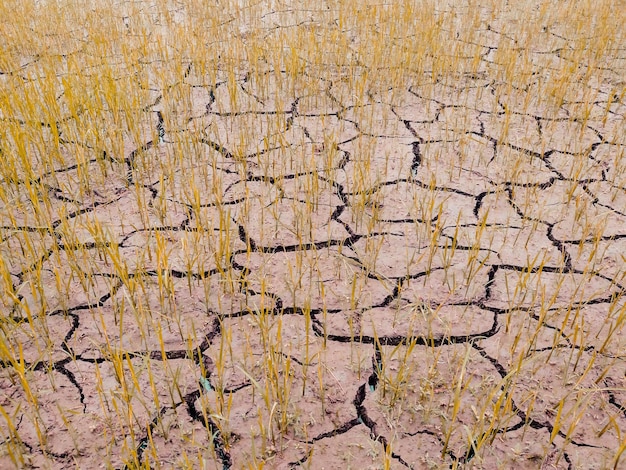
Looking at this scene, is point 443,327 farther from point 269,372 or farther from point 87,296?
point 87,296

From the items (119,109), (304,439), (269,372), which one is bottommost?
(304,439)

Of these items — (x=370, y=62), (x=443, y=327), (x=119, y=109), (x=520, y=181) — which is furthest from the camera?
(x=370, y=62)

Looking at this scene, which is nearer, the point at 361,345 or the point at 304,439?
the point at 304,439

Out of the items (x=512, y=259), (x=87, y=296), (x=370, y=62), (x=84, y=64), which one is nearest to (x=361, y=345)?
(x=512, y=259)

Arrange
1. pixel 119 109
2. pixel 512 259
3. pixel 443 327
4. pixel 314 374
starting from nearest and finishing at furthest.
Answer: pixel 314 374 < pixel 443 327 < pixel 512 259 < pixel 119 109

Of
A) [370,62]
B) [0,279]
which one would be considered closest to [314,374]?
[0,279]

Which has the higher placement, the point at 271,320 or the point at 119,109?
the point at 119,109
